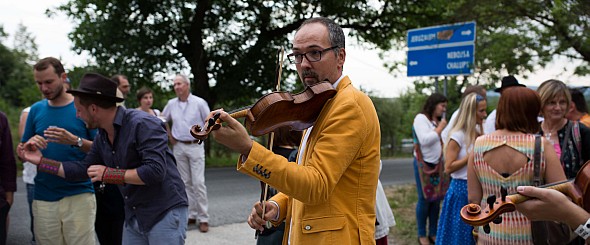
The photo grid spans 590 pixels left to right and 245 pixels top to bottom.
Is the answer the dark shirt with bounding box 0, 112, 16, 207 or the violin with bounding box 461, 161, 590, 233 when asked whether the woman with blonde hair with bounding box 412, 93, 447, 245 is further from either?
the dark shirt with bounding box 0, 112, 16, 207

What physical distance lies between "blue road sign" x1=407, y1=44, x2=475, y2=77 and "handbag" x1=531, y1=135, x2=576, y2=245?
191 inches

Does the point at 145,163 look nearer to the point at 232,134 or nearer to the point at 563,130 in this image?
the point at 232,134

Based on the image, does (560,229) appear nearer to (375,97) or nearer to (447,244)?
(447,244)

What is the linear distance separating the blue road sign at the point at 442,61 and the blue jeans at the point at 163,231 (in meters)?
5.50

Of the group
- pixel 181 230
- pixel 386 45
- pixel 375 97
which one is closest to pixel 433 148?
pixel 181 230

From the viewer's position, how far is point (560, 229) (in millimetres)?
2807

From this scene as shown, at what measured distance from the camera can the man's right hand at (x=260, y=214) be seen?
96.2 inches

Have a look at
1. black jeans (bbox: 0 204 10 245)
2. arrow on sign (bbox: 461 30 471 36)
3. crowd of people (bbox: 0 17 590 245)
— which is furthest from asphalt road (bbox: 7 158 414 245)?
arrow on sign (bbox: 461 30 471 36)

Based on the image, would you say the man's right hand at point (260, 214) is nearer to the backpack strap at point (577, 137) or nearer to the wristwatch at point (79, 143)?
the wristwatch at point (79, 143)

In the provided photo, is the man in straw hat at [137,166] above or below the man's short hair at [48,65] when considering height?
below

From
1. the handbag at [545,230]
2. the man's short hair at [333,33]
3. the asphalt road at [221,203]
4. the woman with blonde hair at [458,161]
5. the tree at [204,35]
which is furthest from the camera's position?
the tree at [204,35]

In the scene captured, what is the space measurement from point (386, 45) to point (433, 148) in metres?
13.7

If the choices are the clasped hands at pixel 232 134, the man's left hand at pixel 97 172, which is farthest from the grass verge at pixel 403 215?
the clasped hands at pixel 232 134

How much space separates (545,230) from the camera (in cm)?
300
